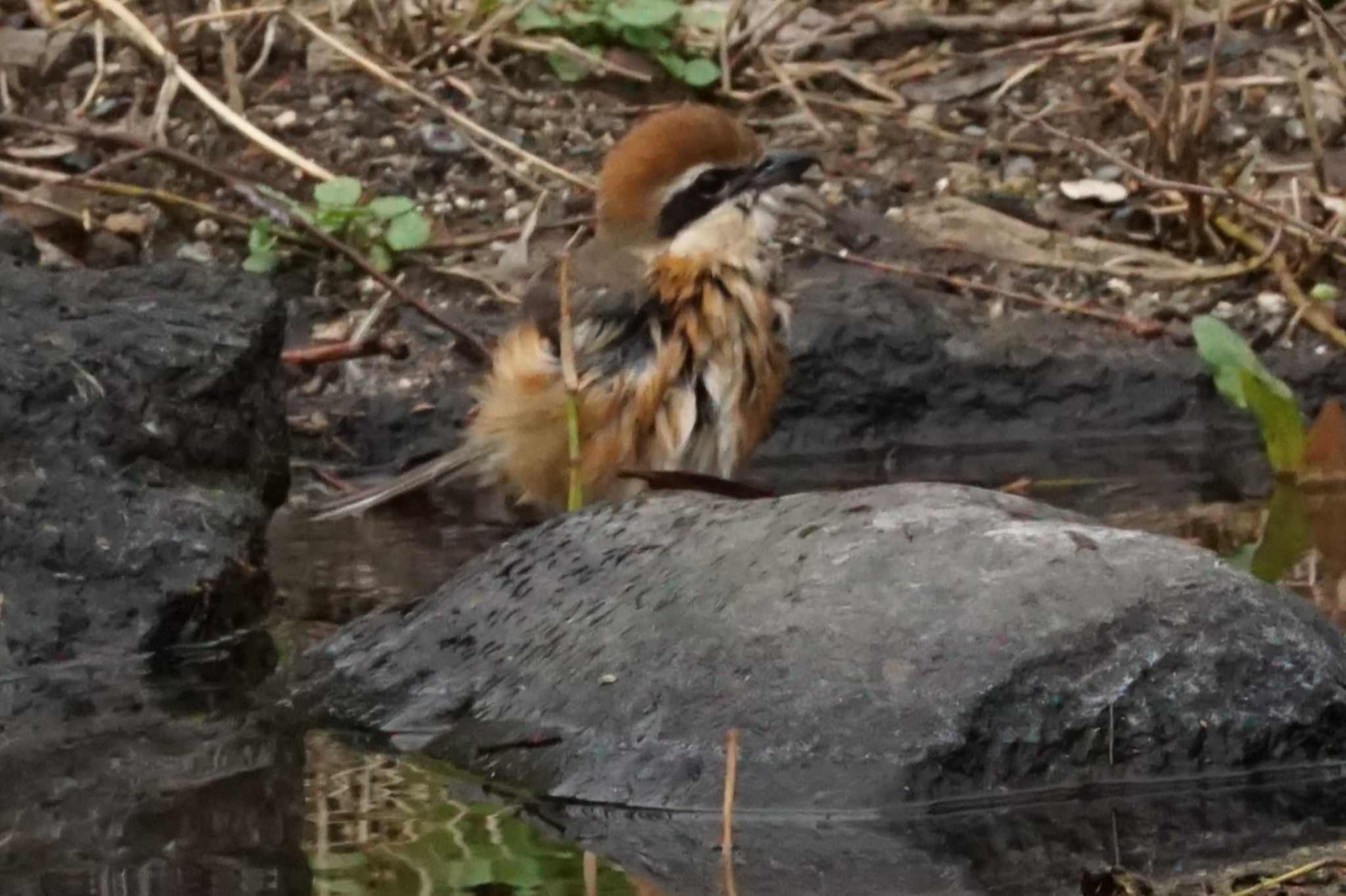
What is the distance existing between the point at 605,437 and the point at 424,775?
164 cm

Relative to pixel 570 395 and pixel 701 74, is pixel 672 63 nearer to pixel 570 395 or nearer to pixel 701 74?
pixel 701 74

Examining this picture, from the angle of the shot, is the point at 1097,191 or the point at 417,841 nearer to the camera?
the point at 417,841

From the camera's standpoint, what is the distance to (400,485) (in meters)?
5.97

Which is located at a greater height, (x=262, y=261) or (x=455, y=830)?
(x=262, y=261)

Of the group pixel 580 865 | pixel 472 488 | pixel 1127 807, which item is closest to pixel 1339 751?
pixel 1127 807

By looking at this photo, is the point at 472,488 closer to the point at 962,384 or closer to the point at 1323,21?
the point at 962,384

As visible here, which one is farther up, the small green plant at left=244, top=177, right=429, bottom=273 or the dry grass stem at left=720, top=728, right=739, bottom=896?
the small green plant at left=244, top=177, right=429, bottom=273

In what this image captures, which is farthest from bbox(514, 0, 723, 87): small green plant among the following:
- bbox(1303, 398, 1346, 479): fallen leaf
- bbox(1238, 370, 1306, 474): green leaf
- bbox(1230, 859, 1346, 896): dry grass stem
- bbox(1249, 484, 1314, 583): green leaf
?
bbox(1230, 859, 1346, 896): dry grass stem

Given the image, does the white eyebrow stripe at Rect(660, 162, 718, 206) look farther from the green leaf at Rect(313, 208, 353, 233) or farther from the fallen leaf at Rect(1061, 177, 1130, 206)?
the fallen leaf at Rect(1061, 177, 1130, 206)

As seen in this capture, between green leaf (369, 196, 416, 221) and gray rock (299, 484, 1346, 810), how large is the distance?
323 cm

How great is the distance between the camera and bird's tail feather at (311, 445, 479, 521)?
588 cm

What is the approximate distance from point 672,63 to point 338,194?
1642 mm

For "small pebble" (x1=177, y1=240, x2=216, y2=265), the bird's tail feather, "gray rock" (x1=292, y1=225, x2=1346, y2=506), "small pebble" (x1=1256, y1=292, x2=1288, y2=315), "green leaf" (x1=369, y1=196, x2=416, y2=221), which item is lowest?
the bird's tail feather

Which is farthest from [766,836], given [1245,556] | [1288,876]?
[1245,556]
